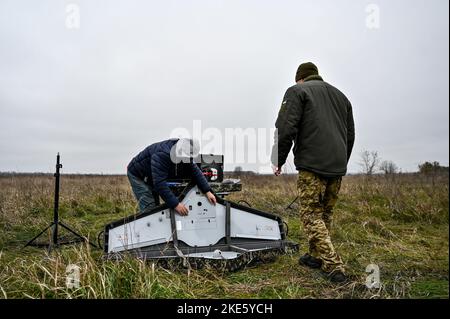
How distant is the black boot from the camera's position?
144 inches

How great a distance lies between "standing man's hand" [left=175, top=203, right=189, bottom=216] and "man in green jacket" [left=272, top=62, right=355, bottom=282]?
52.0 inches

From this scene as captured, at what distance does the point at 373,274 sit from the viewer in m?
3.41

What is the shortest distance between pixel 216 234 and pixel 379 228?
289 cm

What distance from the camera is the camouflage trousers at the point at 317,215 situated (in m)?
3.32

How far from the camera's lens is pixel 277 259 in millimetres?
4148

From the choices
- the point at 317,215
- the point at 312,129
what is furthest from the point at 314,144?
the point at 317,215

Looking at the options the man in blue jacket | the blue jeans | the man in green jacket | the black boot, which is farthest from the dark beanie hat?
the blue jeans

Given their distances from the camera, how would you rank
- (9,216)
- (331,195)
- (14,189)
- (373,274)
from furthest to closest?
(14,189) < (9,216) < (331,195) < (373,274)

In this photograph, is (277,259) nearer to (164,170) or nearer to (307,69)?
(164,170)

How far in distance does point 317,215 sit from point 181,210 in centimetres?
167

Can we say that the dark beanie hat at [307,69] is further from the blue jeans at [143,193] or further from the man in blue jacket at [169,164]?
the blue jeans at [143,193]
